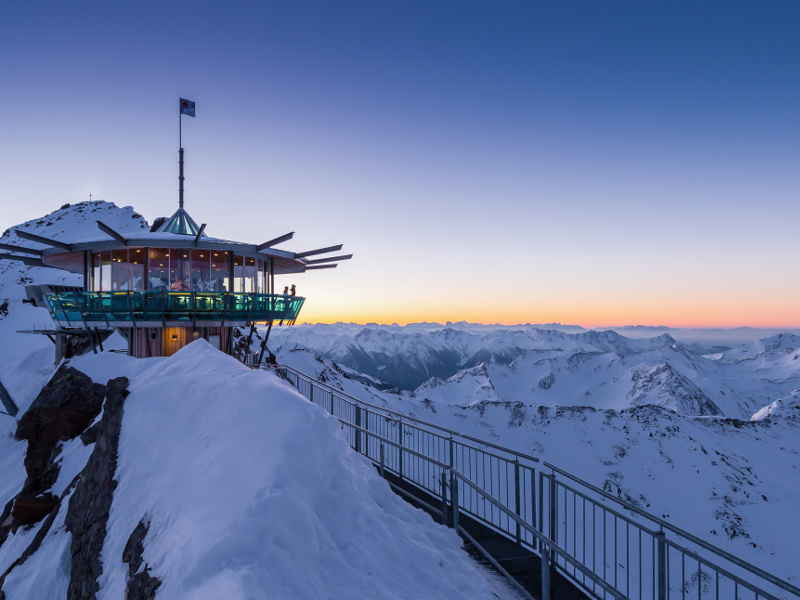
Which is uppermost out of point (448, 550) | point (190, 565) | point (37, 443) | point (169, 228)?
point (169, 228)

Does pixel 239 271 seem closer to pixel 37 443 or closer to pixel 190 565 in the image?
pixel 37 443

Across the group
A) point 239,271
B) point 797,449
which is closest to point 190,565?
point 239,271

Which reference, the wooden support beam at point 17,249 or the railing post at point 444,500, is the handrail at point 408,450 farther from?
the wooden support beam at point 17,249

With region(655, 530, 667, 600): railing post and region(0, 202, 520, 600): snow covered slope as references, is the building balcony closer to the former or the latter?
region(0, 202, 520, 600): snow covered slope

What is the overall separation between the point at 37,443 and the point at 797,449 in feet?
386

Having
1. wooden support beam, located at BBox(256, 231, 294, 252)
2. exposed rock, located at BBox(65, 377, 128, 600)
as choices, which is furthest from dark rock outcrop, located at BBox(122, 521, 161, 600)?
wooden support beam, located at BBox(256, 231, 294, 252)

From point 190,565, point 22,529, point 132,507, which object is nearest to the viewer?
point 190,565

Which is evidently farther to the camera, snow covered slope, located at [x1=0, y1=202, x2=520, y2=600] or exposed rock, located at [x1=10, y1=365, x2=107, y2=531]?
exposed rock, located at [x1=10, y1=365, x2=107, y2=531]

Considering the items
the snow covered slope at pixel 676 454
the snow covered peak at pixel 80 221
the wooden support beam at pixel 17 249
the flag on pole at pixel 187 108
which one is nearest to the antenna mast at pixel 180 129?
the flag on pole at pixel 187 108

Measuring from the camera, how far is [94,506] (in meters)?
9.65

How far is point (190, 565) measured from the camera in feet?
18.5

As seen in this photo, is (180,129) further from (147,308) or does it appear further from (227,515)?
(227,515)

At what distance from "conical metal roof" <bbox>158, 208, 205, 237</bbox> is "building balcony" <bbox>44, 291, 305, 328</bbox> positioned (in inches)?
252

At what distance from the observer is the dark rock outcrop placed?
603 cm
